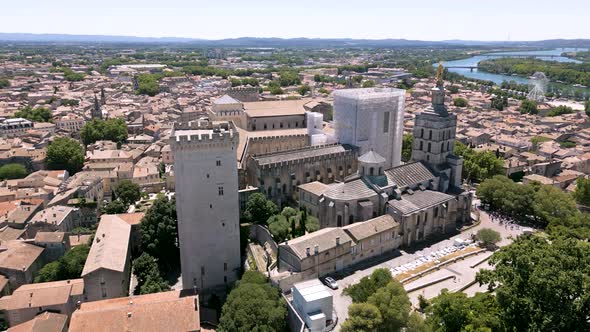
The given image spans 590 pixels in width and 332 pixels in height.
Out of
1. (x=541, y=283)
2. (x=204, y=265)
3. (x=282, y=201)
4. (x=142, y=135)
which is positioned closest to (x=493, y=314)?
(x=541, y=283)

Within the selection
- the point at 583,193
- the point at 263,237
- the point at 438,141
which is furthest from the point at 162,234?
the point at 583,193

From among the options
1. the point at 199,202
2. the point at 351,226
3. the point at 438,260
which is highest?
the point at 199,202

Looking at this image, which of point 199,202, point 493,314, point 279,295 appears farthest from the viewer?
point 199,202

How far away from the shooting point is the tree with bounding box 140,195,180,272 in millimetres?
48062

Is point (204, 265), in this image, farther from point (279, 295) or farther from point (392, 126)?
point (392, 126)

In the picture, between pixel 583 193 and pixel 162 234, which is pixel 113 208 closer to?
pixel 162 234

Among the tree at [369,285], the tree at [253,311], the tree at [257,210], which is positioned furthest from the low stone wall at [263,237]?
the tree at [369,285]

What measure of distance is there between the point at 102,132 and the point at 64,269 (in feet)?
196

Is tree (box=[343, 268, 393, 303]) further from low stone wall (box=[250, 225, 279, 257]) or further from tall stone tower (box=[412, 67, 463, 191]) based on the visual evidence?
tall stone tower (box=[412, 67, 463, 191])

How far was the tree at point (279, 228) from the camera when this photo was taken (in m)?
47.8

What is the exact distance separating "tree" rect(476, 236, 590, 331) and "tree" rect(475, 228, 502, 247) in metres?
19.4

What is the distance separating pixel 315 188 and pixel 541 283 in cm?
3082

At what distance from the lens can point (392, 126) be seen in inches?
2650

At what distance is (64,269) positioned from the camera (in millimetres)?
44250
